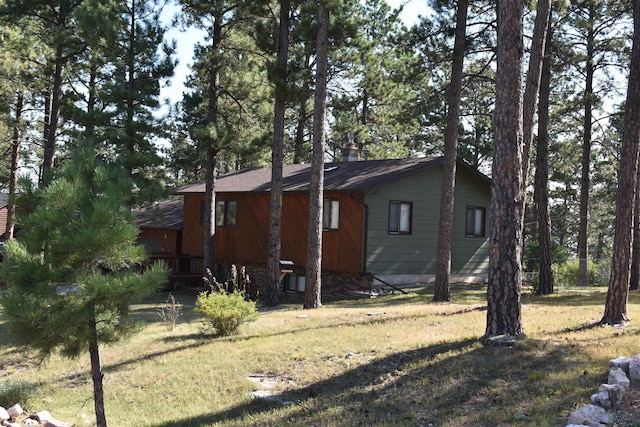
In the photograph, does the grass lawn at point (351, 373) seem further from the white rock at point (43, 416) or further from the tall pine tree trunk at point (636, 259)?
the tall pine tree trunk at point (636, 259)

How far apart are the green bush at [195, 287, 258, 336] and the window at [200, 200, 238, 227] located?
1210cm

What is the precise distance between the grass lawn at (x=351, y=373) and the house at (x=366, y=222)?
6992 mm

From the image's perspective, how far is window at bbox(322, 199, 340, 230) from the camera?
19.2 meters

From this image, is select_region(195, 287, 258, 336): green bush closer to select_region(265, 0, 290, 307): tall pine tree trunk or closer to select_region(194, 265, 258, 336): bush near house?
select_region(194, 265, 258, 336): bush near house

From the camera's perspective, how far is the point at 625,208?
890 cm

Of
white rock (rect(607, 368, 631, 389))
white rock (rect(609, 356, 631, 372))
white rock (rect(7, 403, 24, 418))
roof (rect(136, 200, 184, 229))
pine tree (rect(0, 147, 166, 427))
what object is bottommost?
white rock (rect(7, 403, 24, 418))

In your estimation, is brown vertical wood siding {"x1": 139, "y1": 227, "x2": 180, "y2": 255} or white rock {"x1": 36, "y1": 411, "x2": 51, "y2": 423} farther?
brown vertical wood siding {"x1": 139, "y1": 227, "x2": 180, "y2": 255}

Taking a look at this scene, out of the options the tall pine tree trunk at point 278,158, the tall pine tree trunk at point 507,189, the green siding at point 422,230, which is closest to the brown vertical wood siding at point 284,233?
the green siding at point 422,230

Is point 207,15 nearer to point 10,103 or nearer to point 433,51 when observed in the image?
point 433,51

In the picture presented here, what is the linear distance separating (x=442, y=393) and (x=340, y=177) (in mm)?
13994

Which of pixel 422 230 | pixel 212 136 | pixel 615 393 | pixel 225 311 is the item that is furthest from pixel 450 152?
pixel 615 393

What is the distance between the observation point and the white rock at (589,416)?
4.84 metres

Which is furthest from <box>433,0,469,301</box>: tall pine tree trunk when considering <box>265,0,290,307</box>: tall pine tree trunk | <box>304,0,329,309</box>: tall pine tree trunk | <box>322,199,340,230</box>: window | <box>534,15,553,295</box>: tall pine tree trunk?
<box>322,199,340,230</box>: window

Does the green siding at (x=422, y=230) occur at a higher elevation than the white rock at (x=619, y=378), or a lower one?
higher
